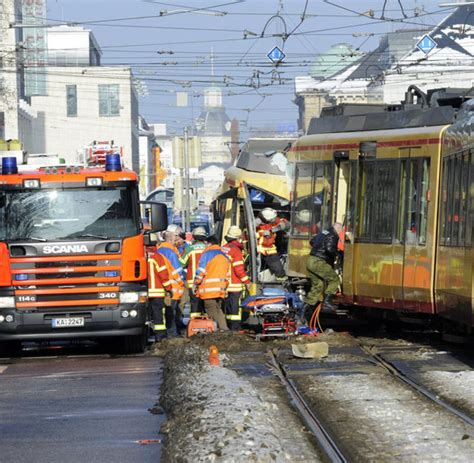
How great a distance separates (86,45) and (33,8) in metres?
20.7

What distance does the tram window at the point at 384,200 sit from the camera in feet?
64.7

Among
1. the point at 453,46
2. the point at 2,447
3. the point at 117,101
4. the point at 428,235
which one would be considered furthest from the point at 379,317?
the point at 117,101

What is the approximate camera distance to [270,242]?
2430cm

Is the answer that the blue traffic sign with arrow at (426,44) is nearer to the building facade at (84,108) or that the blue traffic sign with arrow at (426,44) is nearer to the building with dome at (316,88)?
the building with dome at (316,88)

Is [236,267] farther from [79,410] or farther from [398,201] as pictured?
[79,410]

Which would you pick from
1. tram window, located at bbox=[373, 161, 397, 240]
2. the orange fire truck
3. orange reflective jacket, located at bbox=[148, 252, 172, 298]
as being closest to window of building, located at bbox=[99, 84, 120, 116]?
orange reflective jacket, located at bbox=[148, 252, 172, 298]

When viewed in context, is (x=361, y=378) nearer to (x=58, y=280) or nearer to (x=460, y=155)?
(x=460, y=155)

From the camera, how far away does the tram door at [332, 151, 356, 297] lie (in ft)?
68.2

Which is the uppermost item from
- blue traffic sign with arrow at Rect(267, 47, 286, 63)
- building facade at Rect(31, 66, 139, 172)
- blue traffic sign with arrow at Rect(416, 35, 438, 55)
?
blue traffic sign with arrow at Rect(416, 35, 438, 55)

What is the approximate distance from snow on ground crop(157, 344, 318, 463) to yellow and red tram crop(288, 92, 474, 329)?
330 cm

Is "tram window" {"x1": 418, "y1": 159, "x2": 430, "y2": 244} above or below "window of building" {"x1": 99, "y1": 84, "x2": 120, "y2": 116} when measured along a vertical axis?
above

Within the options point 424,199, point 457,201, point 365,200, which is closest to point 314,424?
point 457,201

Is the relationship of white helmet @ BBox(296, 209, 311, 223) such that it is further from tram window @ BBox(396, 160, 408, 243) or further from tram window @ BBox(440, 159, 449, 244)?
tram window @ BBox(440, 159, 449, 244)

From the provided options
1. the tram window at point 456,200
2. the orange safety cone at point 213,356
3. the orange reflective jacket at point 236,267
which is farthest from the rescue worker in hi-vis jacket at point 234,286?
the tram window at point 456,200
